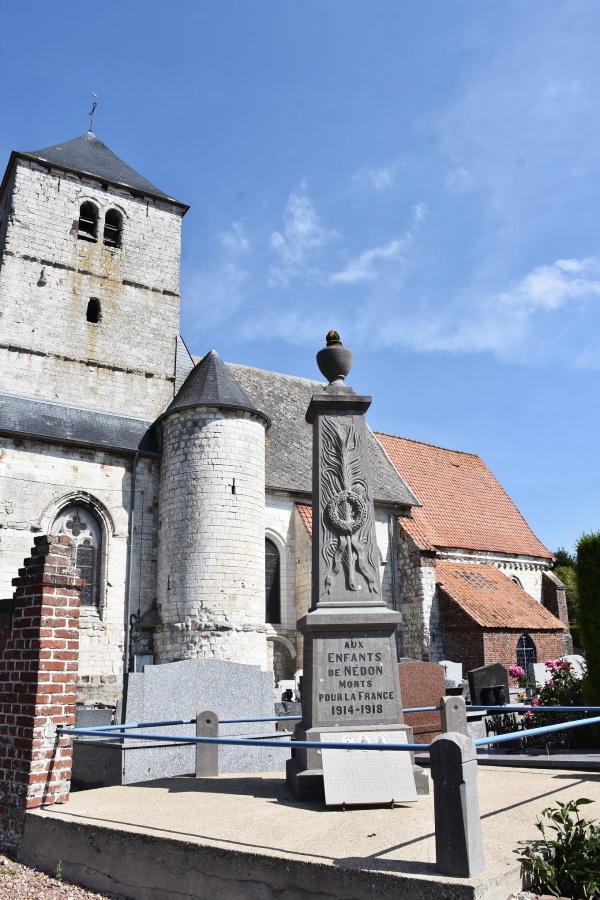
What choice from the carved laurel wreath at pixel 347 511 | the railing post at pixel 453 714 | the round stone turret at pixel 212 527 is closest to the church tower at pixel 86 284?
the round stone turret at pixel 212 527

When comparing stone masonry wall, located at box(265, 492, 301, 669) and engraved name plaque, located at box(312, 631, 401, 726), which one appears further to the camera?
stone masonry wall, located at box(265, 492, 301, 669)

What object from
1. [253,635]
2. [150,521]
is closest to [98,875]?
[253,635]

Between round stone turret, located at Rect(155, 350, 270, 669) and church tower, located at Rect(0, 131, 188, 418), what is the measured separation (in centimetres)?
235

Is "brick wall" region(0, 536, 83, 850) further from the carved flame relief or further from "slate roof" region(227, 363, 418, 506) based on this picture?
"slate roof" region(227, 363, 418, 506)

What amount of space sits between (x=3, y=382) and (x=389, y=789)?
14.7 metres

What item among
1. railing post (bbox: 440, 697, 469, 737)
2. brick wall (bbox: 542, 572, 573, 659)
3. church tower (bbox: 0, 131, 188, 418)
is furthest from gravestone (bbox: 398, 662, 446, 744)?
brick wall (bbox: 542, 572, 573, 659)

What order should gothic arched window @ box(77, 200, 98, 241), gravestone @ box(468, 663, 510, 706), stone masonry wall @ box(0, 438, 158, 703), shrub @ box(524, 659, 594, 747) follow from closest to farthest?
shrub @ box(524, 659, 594, 747), gravestone @ box(468, 663, 510, 706), stone masonry wall @ box(0, 438, 158, 703), gothic arched window @ box(77, 200, 98, 241)

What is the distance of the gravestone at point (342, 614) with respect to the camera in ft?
17.2

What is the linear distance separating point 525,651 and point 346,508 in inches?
646

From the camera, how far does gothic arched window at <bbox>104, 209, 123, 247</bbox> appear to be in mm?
19594

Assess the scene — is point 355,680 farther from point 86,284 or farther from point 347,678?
point 86,284

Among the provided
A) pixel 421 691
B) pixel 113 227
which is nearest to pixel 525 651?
pixel 421 691

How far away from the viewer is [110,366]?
1823 centimetres

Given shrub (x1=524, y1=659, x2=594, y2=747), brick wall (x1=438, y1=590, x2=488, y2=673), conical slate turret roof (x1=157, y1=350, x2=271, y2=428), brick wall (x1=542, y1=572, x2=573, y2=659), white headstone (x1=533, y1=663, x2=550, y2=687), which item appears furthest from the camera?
brick wall (x1=542, y1=572, x2=573, y2=659)
